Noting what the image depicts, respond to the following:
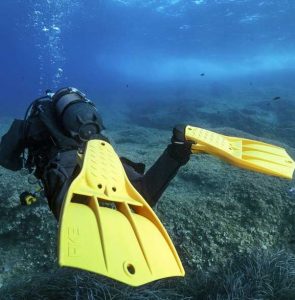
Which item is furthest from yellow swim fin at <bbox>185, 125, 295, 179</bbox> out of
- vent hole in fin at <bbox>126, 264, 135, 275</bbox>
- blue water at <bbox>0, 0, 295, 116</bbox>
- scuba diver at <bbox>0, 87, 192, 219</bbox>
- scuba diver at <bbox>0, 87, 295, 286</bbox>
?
blue water at <bbox>0, 0, 295, 116</bbox>

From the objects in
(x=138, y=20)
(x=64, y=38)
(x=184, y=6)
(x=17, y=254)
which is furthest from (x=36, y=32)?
(x=17, y=254)

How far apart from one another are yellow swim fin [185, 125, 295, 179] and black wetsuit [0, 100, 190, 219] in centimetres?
20

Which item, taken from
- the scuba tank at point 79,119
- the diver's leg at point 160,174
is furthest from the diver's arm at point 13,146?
the diver's leg at point 160,174

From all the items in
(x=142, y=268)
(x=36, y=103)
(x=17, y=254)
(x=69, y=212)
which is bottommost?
(x=17, y=254)

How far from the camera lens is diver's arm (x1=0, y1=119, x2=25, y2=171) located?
158 inches

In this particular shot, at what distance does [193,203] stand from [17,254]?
297 centimetres

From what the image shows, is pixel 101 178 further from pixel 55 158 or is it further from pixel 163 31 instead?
pixel 163 31

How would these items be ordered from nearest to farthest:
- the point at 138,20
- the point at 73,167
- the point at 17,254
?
the point at 73,167 < the point at 17,254 < the point at 138,20

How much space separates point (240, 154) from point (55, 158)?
2.14 metres

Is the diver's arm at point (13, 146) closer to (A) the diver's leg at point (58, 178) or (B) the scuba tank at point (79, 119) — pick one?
(B) the scuba tank at point (79, 119)

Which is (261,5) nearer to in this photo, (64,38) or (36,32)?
(36,32)

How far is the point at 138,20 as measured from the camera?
4831 cm

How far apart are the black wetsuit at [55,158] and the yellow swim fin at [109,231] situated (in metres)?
0.26

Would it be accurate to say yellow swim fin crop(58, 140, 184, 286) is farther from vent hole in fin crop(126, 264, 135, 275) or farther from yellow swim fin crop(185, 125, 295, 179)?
yellow swim fin crop(185, 125, 295, 179)
